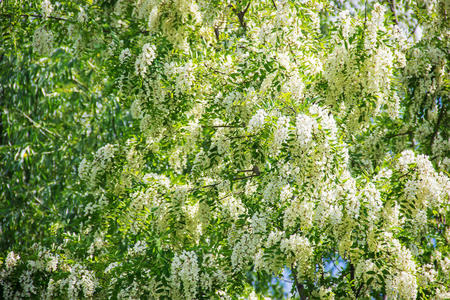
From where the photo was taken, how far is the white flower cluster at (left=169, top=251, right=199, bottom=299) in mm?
4258

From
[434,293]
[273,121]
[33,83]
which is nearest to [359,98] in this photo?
[273,121]

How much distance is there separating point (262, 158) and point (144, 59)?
1.66 m

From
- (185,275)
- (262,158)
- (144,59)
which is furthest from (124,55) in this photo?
(185,275)

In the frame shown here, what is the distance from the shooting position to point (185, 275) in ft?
13.9

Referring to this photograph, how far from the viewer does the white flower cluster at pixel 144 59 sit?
4672mm

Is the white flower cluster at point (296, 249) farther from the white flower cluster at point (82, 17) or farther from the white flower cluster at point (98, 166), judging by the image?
the white flower cluster at point (82, 17)

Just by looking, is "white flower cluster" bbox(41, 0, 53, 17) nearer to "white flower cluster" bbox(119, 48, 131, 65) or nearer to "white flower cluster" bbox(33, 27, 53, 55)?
"white flower cluster" bbox(33, 27, 53, 55)

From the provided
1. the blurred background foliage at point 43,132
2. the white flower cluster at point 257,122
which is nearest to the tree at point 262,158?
the white flower cluster at point 257,122

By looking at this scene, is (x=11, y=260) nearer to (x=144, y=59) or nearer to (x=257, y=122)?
(x=144, y=59)

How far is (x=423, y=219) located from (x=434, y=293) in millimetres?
822

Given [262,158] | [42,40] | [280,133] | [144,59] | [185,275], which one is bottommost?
[185,275]

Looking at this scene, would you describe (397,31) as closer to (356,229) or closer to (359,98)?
(359,98)

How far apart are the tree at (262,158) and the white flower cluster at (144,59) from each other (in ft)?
0.05

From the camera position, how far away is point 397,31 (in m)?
5.40
